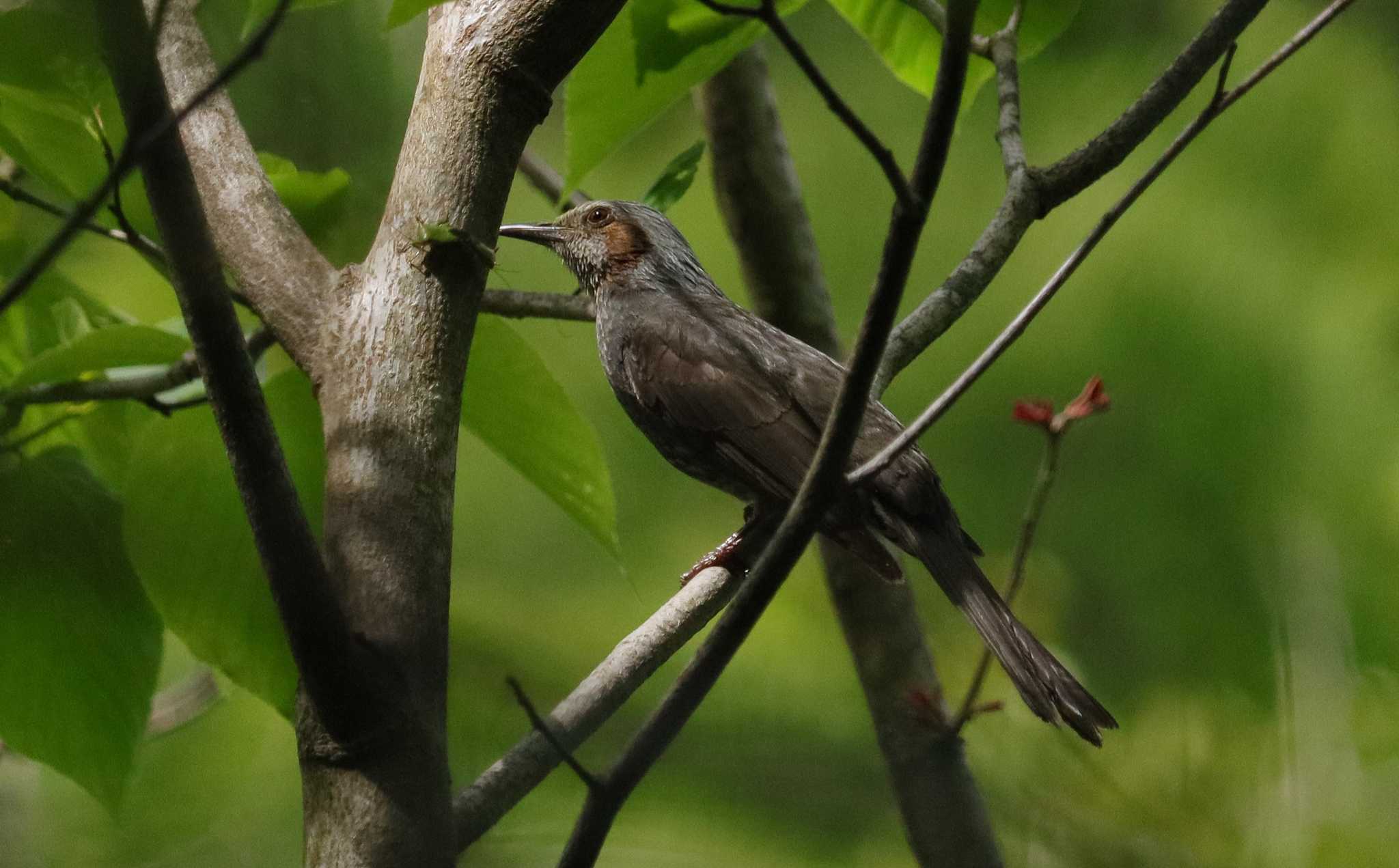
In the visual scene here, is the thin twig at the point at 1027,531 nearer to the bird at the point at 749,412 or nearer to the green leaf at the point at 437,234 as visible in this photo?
the bird at the point at 749,412

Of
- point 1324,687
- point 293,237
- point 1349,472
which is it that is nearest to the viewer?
point 293,237

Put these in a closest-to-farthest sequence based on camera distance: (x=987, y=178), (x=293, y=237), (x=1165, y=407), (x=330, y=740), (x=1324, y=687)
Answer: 1. (x=330, y=740)
2. (x=293, y=237)
3. (x=1324, y=687)
4. (x=1165, y=407)
5. (x=987, y=178)

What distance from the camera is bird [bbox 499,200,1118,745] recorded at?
2576 mm

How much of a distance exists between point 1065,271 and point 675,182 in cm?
107

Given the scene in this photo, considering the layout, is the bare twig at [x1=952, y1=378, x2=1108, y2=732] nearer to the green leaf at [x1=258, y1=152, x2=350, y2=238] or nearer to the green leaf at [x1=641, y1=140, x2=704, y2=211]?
the green leaf at [x1=641, y1=140, x2=704, y2=211]

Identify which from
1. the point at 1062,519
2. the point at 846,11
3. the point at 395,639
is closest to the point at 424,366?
the point at 395,639

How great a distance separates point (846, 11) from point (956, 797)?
1922 millimetres

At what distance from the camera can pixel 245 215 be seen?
213 cm

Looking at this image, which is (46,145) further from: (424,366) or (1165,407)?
(1165,407)

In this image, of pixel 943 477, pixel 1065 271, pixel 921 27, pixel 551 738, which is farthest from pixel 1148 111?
pixel 943 477

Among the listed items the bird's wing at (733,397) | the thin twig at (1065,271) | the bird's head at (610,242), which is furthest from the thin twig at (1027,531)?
the bird's head at (610,242)

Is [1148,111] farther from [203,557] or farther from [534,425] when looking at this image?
[203,557]

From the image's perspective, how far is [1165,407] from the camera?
4.70m

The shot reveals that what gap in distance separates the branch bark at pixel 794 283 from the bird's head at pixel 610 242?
1.24 feet
